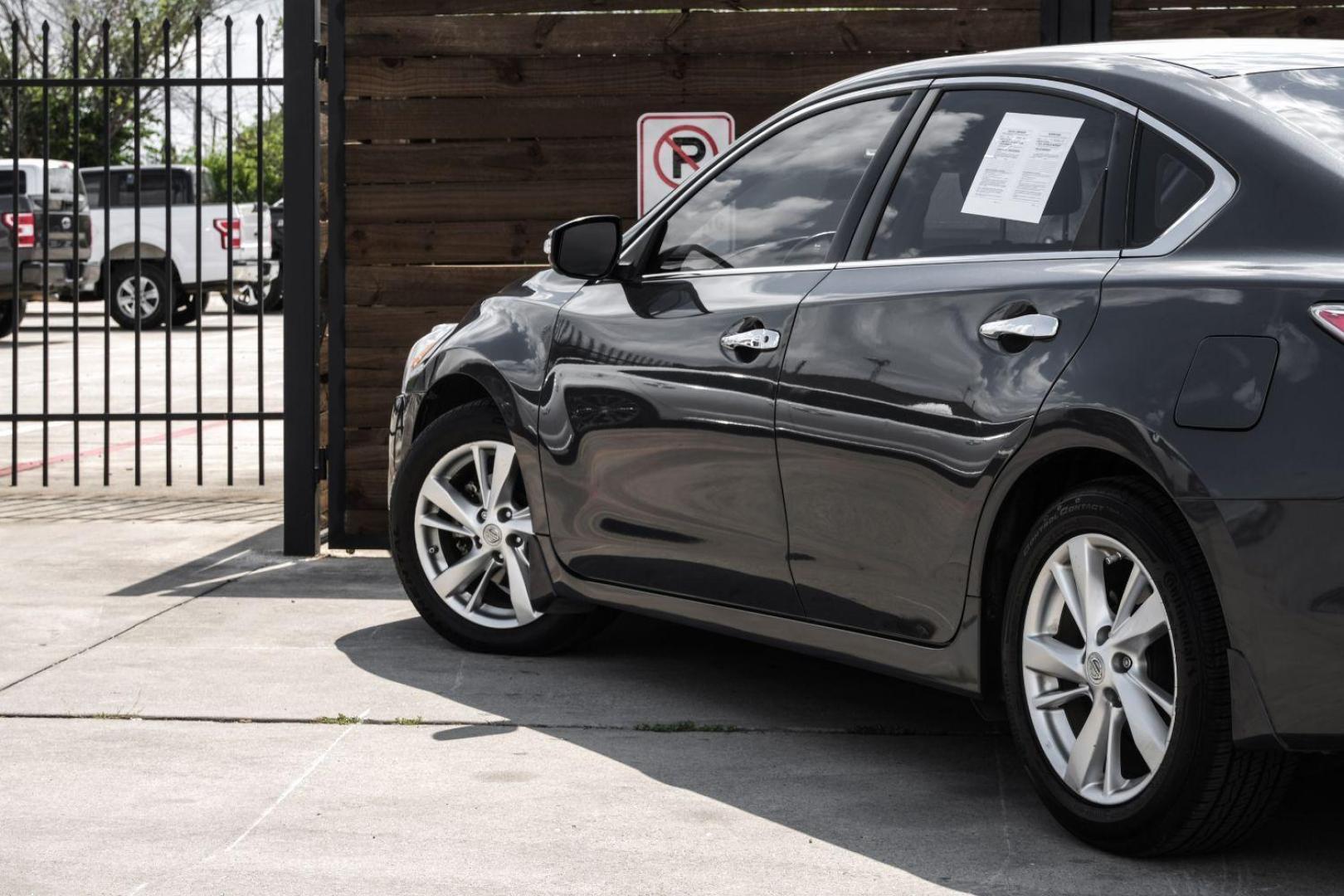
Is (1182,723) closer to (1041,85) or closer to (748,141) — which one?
(1041,85)

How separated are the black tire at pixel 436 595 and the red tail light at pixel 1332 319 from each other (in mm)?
2813

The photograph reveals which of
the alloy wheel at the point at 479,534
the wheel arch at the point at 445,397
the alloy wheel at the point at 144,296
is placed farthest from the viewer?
the alloy wheel at the point at 144,296

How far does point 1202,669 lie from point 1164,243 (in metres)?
0.81

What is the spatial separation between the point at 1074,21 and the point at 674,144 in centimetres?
160

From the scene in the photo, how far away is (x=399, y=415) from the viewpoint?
20.4 feet

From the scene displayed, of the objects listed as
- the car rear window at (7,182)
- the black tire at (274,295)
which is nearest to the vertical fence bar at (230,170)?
the car rear window at (7,182)

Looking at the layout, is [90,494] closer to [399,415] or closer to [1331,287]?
[399,415]

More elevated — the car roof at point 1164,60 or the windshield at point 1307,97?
the car roof at point 1164,60

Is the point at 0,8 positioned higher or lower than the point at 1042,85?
higher

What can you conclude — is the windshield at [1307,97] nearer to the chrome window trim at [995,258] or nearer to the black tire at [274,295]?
the chrome window trim at [995,258]

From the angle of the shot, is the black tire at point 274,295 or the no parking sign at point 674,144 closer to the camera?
the no parking sign at point 674,144

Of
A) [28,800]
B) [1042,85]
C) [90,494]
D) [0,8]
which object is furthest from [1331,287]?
[0,8]

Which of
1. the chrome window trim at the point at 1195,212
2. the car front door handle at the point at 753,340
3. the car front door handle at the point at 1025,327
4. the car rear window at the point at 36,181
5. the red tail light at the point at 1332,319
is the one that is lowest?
the car front door handle at the point at 753,340

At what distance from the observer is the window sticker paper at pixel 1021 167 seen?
4.16 m
